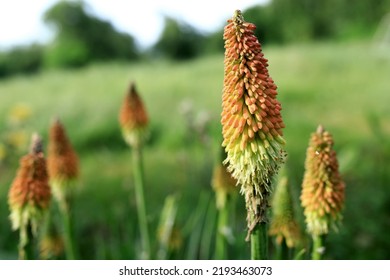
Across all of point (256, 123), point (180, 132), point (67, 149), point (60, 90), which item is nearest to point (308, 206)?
point (256, 123)

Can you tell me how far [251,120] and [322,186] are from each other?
1.65ft

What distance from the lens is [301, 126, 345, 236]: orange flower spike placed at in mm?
1841

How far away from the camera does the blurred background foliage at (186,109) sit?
402 centimetres

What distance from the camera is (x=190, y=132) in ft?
14.5

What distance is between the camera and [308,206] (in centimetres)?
194

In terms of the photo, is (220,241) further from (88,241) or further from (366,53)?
(366,53)

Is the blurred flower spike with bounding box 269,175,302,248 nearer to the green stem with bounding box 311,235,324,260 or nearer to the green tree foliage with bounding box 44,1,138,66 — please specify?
the green stem with bounding box 311,235,324,260

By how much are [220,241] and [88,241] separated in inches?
91.4

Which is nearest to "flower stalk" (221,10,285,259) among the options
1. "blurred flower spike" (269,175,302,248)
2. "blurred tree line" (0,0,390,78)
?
"blurred flower spike" (269,175,302,248)

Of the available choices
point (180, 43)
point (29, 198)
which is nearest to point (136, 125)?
point (29, 198)

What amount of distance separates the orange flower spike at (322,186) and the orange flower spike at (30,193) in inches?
35.6

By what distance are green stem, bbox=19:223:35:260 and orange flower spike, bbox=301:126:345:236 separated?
3.12ft

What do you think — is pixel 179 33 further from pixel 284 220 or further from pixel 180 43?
pixel 284 220

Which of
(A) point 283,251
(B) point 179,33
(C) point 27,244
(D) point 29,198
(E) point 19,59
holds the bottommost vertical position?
(A) point 283,251
